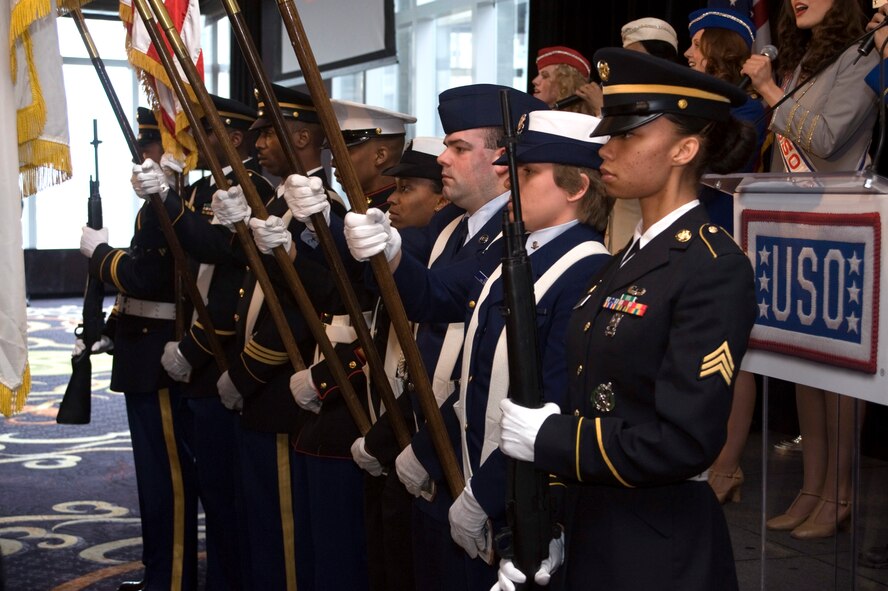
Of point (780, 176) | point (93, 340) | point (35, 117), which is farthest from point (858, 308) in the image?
point (93, 340)

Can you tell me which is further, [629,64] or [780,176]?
[780,176]

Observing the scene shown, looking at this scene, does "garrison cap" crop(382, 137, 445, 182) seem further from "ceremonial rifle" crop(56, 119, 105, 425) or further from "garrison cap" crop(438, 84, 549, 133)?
"ceremonial rifle" crop(56, 119, 105, 425)

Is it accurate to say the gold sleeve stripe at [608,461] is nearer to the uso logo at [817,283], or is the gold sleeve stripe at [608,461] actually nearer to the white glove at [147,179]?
the uso logo at [817,283]

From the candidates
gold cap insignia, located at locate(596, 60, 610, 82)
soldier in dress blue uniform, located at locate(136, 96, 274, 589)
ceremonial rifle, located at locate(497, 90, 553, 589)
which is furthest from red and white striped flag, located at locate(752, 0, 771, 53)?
ceremonial rifle, located at locate(497, 90, 553, 589)

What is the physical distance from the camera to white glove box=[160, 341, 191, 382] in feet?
11.6

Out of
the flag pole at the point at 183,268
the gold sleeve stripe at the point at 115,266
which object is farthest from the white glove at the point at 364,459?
the gold sleeve stripe at the point at 115,266

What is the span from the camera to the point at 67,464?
538cm

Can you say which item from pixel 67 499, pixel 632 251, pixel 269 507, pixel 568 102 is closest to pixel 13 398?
pixel 269 507

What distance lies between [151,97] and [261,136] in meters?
0.68

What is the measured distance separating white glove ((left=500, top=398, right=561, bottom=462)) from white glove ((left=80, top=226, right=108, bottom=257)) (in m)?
2.57

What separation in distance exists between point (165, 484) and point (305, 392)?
41.4 inches

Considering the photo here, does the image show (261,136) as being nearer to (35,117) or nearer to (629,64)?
(35,117)

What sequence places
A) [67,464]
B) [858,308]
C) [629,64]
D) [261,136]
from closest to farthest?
[629,64] → [858,308] → [261,136] → [67,464]

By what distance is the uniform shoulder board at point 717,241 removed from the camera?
1.59 metres
